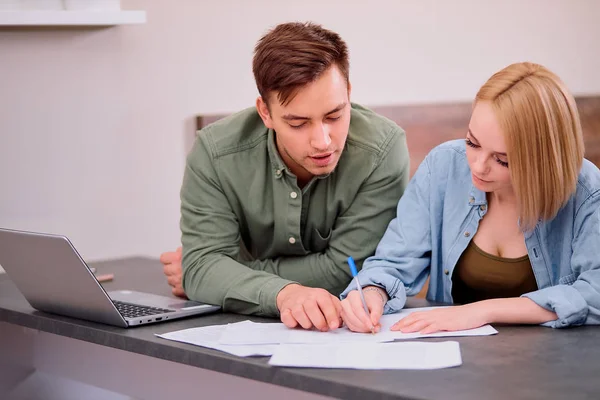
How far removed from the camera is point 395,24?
11.1 feet

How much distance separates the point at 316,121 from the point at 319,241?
36 cm

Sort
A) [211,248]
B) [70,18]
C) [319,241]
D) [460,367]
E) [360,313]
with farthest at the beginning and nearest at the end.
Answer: [70,18]
[319,241]
[211,248]
[360,313]
[460,367]

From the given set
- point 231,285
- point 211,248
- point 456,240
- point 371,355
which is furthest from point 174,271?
point 371,355

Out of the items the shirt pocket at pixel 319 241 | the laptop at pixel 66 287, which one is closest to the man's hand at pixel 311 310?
the laptop at pixel 66 287

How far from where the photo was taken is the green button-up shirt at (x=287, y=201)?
1.97 metres

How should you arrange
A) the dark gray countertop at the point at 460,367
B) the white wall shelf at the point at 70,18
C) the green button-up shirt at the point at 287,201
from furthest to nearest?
the white wall shelf at the point at 70,18 < the green button-up shirt at the point at 287,201 < the dark gray countertop at the point at 460,367

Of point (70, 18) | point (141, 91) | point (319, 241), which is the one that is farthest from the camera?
point (141, 91)

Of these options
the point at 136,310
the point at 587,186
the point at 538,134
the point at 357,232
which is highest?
the point at 538,134

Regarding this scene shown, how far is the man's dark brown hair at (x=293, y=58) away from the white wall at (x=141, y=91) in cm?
100

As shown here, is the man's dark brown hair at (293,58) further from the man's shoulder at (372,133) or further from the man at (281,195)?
the man's shoulder at (372,133)

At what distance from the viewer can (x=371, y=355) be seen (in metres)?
1.41

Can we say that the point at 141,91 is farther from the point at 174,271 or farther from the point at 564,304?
the point at 564,304

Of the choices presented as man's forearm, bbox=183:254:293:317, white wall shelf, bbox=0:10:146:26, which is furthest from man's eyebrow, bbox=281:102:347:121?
white wall shelf, bbox=0:10:146:26

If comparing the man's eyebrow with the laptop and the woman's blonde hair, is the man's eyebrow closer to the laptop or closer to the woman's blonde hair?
the woman's blonde hair
